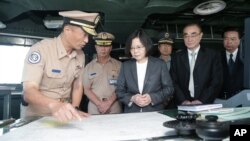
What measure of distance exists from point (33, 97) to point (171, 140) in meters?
0.98

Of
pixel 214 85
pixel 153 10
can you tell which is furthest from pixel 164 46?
pixel 214 85

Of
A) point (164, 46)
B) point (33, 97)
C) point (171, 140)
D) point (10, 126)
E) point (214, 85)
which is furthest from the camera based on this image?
point (164, 46)

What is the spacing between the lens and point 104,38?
354cm

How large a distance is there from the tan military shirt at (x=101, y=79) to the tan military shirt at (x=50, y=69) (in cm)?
123

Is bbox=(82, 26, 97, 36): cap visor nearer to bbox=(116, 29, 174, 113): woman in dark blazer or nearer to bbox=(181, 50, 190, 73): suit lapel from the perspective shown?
bbox=(116, 29, 174, 113): woman in dark blazer

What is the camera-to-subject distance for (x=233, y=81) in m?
3.06

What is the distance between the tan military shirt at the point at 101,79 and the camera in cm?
341

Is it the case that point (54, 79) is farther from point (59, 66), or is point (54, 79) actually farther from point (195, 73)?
point (195, 73)

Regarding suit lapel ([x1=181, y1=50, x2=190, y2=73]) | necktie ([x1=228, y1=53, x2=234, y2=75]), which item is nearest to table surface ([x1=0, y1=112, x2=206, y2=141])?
suit lapel ([x1=181, y1=50, x2=190, y2=73])

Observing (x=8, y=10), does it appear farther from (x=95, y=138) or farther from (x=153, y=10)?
(x=95, y=138)

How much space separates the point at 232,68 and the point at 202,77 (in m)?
0.57

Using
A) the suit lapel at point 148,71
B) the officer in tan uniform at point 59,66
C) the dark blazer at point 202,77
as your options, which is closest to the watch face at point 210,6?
the dark blazer at point 202,77

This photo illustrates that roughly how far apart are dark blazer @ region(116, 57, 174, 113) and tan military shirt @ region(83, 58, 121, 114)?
0.79 m

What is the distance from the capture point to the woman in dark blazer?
2.45 meters
